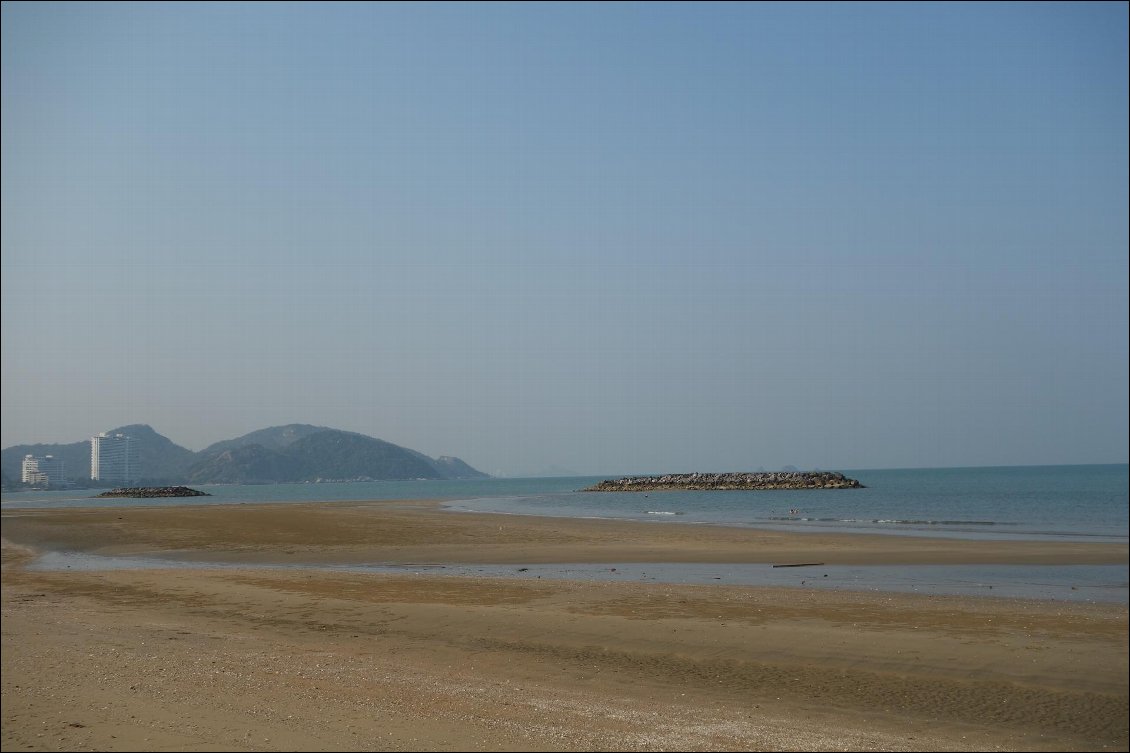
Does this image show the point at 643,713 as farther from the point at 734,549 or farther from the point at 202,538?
the point at 202,538

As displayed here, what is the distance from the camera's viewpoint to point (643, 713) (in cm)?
849

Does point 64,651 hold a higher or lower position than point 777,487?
higher

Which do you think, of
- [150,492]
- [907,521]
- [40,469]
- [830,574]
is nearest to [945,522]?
[907,521]

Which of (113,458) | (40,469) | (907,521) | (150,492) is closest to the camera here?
(907,521)

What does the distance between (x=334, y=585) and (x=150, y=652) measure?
7.95m

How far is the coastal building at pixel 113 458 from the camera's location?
62803mm

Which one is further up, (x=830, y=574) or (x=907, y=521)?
(x=830, y=574)

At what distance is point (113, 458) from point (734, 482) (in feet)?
231

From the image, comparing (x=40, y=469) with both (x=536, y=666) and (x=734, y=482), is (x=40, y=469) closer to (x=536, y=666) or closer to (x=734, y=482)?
(x=536, y=666)

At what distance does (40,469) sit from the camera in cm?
4622

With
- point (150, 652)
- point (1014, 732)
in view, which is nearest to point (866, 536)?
point (1014, 732)

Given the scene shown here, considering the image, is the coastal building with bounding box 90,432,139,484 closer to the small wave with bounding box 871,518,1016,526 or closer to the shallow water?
the shallow water

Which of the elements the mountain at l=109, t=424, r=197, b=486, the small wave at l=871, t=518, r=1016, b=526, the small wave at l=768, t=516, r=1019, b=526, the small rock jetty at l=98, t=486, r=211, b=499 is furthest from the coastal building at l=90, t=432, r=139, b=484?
the small wave at l=871, t=518, r=1016, b=526

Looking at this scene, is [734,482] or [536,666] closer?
[536,666]
